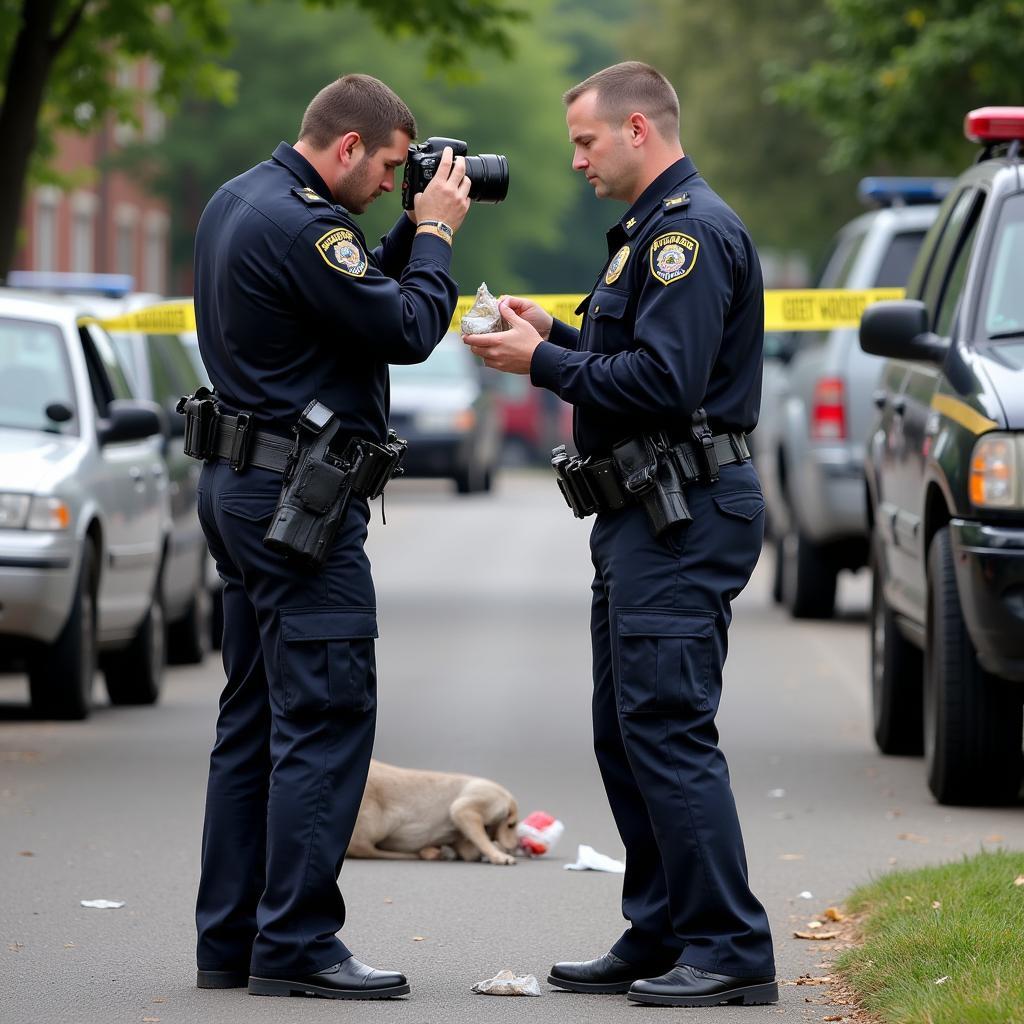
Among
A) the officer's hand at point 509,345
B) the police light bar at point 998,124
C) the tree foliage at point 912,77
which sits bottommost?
the officer's hand at point 509,345

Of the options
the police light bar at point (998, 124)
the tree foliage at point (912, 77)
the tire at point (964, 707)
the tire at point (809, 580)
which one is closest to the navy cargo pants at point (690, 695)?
the tire at point (964, 707)

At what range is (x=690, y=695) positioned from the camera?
16.7ft

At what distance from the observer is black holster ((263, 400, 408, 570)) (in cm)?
510

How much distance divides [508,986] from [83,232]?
39.2 m

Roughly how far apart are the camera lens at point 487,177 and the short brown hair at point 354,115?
208 mm

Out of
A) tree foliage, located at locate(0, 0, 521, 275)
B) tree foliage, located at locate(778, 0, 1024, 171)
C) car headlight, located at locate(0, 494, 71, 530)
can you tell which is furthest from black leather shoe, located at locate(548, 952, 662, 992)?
tree foliage, located at locate(778, 0, 1024, 171)

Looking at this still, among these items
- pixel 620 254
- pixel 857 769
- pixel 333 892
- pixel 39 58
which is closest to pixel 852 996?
pixel 333 892

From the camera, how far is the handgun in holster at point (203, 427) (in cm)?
521

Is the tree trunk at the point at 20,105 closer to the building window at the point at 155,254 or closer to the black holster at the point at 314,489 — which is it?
the black holster at the point at 314,489

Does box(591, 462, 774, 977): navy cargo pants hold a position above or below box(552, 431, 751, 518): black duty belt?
below

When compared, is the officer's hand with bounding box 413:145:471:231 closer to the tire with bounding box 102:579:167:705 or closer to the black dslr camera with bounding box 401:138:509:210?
the black dslr camera with bounding box 401:138:509:210

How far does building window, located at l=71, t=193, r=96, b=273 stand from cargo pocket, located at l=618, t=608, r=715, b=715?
3806 centimetres

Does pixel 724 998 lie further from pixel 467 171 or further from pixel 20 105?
pixel 20 105

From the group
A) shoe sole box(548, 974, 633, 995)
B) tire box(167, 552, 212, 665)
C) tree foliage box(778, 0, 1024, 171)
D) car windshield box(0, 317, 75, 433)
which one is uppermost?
tree foliage box(778, 0, 1024, 171)
